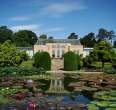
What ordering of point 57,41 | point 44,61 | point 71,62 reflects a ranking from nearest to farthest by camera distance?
point 44,61 < point 71,62 < point 57,41

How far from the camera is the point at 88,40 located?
98812 millimetres

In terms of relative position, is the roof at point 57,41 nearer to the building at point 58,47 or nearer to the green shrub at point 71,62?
the building at point 58,47

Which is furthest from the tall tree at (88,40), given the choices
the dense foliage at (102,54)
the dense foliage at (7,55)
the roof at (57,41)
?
the dense foliage at (7,55)

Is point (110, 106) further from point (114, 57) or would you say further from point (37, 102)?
point (114, 57)

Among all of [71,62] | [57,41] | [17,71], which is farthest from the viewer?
[57,41]

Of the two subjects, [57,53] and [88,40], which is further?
[88,40]

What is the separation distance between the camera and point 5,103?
14055mm

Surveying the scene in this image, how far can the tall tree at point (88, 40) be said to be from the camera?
97838 mm

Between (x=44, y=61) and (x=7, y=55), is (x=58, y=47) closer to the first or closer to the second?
(x=44, y=61)

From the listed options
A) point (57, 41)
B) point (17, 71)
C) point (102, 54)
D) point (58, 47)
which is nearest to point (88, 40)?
point (57, 41)

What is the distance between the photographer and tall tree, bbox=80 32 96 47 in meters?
97.8

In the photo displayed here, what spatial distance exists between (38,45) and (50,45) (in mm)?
2494

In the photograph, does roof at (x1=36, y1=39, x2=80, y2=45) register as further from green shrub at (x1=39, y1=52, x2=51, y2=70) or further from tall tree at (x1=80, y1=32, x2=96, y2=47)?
tall tree at (x1=80, y1=32, x2=96, y2=47)

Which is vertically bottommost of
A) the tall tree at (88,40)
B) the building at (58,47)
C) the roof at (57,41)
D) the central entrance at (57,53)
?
the central entrance at (57,53)
